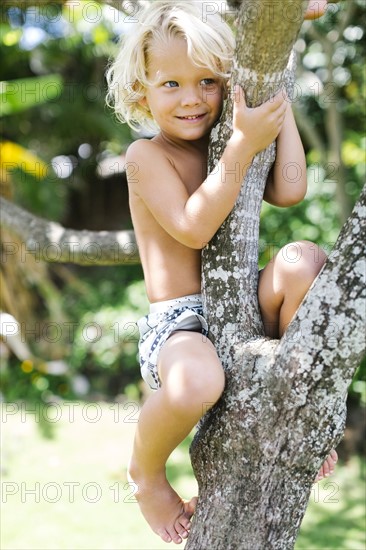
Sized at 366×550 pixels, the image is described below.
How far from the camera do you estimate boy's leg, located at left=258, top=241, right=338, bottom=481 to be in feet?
6.50

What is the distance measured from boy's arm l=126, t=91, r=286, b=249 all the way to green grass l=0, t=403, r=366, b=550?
2559 millimetres

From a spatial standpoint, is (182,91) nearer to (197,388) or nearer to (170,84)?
(170,84)

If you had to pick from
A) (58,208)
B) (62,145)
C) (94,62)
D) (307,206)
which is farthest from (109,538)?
(94,62)

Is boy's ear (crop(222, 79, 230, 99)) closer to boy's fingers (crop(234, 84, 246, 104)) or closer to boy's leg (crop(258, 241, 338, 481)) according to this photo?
boy's fingers (crop(234, 84, 246, 104))

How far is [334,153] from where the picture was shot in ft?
21.5

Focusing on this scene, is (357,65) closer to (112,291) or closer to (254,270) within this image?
(112,291)

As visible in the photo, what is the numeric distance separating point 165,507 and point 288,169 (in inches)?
42.3

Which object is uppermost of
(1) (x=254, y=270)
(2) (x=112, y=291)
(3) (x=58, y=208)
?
(1) (x=254, y=270)

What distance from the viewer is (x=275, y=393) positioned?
72.4 inches

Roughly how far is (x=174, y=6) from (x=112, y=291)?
19.8 feet

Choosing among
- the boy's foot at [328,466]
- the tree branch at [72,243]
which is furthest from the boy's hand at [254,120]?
the tree branch at [72,243]

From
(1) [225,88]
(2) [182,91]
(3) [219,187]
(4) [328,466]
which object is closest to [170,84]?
(2) [182,91]

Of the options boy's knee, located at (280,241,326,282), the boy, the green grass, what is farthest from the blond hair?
the green grass

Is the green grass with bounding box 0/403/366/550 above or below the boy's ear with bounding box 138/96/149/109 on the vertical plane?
below
